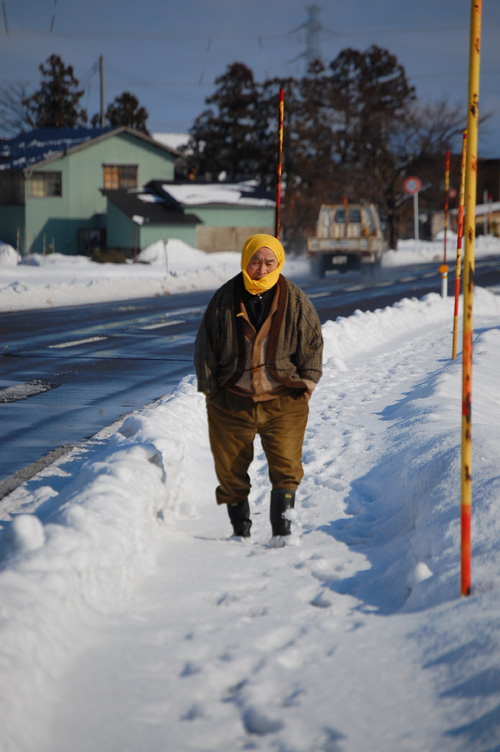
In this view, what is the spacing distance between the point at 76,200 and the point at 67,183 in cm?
95

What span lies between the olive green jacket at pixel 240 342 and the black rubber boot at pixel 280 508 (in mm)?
567

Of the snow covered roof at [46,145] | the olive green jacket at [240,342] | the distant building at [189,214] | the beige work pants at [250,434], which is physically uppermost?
the snow covered roof at [46,145]

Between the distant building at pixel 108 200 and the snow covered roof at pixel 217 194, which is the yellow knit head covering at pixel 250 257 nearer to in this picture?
the distant building at pixel 108 200

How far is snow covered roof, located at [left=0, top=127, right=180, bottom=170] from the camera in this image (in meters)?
42.5

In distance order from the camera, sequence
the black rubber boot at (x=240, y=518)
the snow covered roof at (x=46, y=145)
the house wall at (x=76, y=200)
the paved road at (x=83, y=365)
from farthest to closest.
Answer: the house wall at (x=76, y=200), the snow covered roof at (x=46, y=145), the paved road at (x=83, y=365), the black rubber boot at (x=240, y=518)

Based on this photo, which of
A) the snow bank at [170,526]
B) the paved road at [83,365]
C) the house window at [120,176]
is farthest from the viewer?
the house window at [120,176]

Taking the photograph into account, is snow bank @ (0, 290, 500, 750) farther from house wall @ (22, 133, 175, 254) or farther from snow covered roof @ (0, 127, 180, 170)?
snow covered roof @ (0, 127, 180, 170)

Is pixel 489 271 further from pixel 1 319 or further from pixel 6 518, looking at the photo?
pixel 6 518

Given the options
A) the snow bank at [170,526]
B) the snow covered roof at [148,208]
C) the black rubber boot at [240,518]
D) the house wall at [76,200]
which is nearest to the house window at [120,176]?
the house wall at [76,200]

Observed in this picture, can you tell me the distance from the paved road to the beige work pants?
167 centimetres

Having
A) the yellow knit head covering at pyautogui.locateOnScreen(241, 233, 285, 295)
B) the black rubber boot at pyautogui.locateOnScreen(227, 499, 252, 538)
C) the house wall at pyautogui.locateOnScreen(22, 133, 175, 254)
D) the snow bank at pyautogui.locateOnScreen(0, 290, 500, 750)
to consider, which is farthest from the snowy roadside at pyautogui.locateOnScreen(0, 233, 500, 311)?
the yellow knit head covering at pyautogui.locateOnScreen(241, 233, 285, 295)

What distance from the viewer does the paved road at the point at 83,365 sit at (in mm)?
6926

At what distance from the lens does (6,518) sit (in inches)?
186

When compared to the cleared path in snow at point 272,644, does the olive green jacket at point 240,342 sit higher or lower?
higher
